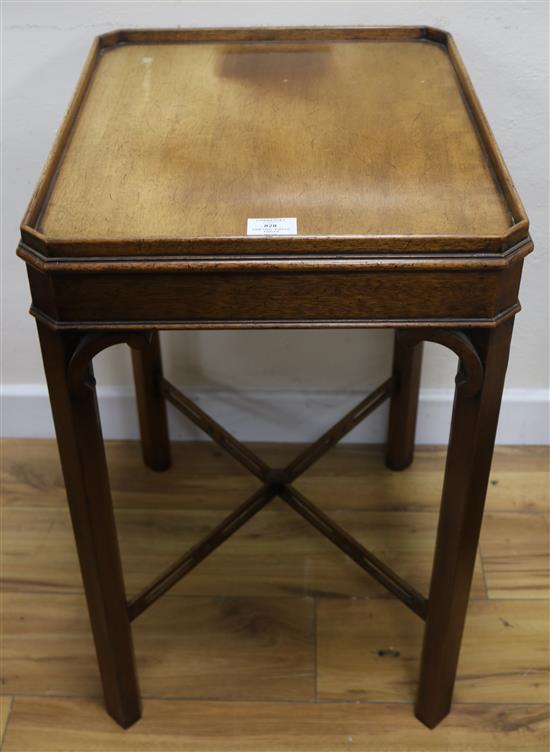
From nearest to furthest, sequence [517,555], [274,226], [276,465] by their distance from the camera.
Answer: [274,226]
[517,555]
[276,465]

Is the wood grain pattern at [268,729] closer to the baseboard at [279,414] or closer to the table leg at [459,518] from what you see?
the table leg at [459,518]

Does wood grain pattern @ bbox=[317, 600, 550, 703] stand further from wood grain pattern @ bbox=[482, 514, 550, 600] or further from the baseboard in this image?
the baseboard

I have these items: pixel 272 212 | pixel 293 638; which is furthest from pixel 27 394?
pixel 272 212

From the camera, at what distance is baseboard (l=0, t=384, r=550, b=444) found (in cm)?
162

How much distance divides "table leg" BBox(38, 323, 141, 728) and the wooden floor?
88mm

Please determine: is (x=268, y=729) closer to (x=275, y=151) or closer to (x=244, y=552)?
(x=244, y=552)

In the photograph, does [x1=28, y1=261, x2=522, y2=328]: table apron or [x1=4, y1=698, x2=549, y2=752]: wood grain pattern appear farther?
[x1=4, y1=698, x2=549, y2=752]: wood grain pattern

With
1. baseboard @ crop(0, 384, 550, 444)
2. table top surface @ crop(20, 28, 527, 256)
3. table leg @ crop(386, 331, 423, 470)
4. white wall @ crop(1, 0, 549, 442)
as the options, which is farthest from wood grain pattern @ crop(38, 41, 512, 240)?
baseboard @ crop(0, 384, 550, 444)

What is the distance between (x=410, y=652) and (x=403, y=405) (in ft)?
1.24

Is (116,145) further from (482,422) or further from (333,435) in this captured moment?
(333,435)

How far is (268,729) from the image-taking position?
1238 millimetres

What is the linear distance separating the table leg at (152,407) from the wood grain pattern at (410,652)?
1.26 ft

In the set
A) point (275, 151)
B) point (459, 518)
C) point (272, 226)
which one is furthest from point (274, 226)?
point (459, 518)

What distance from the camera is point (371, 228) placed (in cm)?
87
